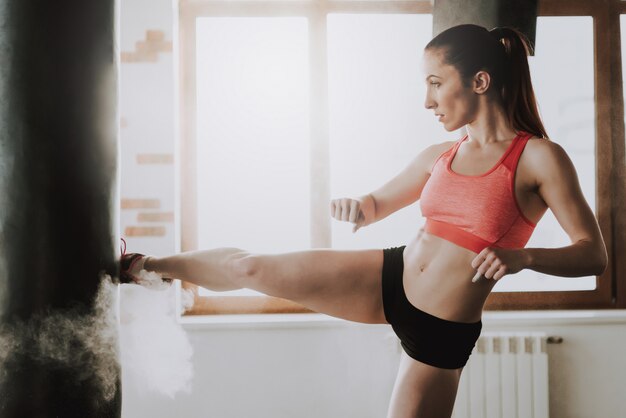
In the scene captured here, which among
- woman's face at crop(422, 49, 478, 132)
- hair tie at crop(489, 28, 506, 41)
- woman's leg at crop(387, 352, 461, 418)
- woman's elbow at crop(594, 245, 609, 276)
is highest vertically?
hair tie at crop(489, 28, 506, 41)

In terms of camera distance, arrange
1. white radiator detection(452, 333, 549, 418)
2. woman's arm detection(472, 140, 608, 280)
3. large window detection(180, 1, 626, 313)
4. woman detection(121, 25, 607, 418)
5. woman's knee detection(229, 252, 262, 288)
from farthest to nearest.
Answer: large window detection(180, 1, 626, 313), white radiator detection(452, 333, 549, 418), woman's knee detection(229, 252, 262, 288), woman detection(121, 25, 607, 418), woman's arm detection(472, 140, 608, 280)

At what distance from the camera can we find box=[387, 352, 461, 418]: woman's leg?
1.10 meters

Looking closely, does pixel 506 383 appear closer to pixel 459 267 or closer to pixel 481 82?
pixel 459 267

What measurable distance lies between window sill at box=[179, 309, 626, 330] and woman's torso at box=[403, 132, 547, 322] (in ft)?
3.10

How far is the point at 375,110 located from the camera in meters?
2.29

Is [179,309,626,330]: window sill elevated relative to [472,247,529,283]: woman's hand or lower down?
lower down

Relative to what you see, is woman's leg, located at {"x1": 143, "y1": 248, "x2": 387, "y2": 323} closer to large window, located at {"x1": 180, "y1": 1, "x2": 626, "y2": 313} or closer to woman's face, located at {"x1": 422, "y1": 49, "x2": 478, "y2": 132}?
woman's face, located at {"x1": 422, "y1": 49, "x2": 478, "y2": 132}

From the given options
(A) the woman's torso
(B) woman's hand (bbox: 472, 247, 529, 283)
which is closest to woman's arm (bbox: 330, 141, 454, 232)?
(A) the woman's torso

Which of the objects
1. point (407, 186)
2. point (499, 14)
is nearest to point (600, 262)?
point (407, 186)

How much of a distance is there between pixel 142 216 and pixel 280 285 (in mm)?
1056

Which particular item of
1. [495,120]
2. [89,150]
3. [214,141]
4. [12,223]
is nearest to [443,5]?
[495,120]

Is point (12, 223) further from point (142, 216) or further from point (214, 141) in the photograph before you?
point (214, 141)

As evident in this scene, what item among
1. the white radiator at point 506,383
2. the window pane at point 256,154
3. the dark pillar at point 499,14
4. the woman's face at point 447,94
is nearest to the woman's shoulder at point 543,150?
the woman's face at point 447,94

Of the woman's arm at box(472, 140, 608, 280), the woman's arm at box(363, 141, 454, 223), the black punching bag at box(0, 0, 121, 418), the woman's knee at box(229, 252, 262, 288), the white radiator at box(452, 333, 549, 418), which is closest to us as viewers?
the black punching bag at box(0, 0, 121, 418)
